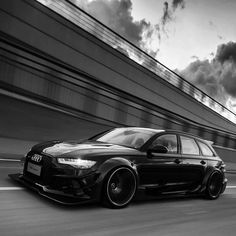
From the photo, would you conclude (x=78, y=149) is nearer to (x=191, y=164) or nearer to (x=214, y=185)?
(x=191, y=164)

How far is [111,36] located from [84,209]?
1458 cm

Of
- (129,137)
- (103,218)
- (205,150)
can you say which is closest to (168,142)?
(129,137)

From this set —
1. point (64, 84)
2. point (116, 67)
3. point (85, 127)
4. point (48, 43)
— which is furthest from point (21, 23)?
point (116, 67)

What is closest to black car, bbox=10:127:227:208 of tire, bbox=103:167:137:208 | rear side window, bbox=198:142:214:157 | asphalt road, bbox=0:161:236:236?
tire, bbox=103:167:137:208

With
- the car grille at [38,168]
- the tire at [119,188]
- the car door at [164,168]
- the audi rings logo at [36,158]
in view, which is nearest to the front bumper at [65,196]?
the car grille at [38,168]

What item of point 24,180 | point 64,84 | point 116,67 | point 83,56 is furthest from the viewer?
point 116,67

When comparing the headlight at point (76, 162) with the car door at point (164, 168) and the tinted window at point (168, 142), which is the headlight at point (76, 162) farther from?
the tinted window at point (168, 142)

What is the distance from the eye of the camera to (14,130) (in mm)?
12859

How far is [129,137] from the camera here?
24.9 feet

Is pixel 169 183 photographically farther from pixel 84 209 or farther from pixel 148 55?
pixel 148 55

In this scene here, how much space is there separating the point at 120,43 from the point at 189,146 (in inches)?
504

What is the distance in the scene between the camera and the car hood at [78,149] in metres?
6.28

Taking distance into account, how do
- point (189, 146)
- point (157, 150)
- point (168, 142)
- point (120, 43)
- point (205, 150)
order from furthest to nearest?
1. point (120, 43)
2. point (205, 150)
3. point (189, 146)
4. point (168, 142)
5. point (157, 150)

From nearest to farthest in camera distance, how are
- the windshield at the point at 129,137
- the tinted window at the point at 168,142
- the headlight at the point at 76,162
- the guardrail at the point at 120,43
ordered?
the headlight at the point at 76,162
the windshield at the point at 129,137
the tinted window at the point at 168,142
the guardrail at the point at 120,43
